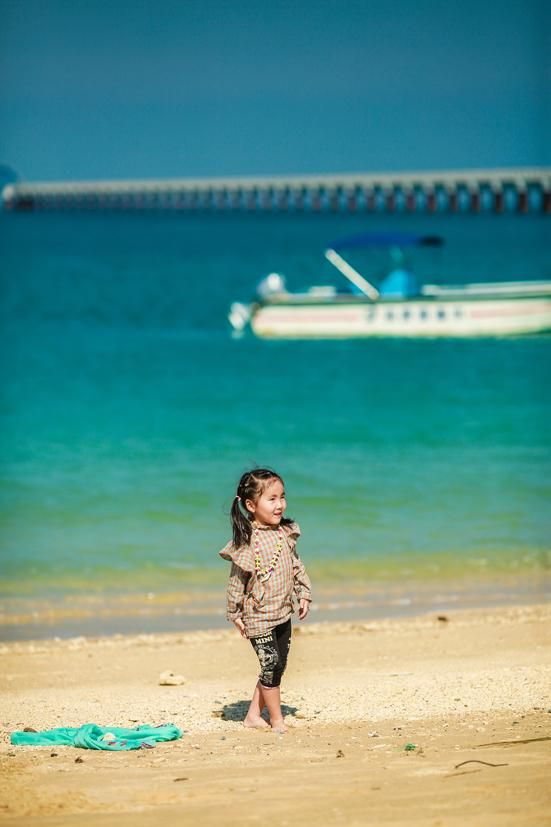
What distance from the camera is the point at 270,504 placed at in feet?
17.7

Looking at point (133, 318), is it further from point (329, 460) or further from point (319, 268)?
point (319, 268)

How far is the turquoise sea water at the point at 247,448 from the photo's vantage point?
11023 millimetres

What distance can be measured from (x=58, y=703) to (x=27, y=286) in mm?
43386

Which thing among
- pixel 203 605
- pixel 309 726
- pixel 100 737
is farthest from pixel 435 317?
pixel 100 737

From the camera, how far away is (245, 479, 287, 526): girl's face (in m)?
5.39

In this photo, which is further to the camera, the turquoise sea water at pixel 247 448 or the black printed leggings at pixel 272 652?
the turquoise sea water at pixel 247 448

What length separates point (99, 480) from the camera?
14172 mm

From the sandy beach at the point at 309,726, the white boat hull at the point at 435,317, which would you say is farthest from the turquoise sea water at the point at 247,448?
the sandy beach at the point at 309,726

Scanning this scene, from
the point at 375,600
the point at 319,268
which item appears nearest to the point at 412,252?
the point at 319,268

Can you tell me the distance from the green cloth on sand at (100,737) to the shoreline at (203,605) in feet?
9.69

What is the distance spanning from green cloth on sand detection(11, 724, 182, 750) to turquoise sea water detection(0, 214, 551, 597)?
441 cm

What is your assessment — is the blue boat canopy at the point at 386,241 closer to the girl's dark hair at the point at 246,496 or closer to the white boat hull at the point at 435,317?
the white boat hull at the point at 435,317

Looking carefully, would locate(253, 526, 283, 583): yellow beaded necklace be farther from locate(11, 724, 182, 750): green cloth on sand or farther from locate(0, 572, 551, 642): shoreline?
locate(0, 572, 551, 642): shoreline

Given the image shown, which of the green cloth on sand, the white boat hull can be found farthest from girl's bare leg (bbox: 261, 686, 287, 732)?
the white boat hull
